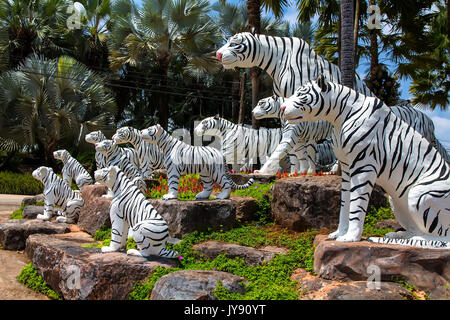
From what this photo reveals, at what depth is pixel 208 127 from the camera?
984 cm

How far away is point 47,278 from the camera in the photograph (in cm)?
574

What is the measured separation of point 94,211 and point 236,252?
11.7 ft

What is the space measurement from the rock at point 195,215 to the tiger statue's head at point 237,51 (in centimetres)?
241

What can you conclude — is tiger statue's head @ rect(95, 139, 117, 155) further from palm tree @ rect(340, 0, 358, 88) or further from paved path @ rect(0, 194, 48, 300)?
palm tree @ rect(340, 0, 358, 88)

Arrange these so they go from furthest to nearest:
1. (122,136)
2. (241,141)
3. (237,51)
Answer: (241,141)
(122,136)
(237,51)

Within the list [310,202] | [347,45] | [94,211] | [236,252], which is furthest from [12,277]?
[347,45]

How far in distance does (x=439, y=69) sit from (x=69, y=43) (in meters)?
17.4

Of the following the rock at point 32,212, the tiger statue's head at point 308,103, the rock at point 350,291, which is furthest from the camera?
the rock at point 32,212

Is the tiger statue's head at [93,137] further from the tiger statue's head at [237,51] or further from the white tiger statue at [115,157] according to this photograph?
the tiger statue's head at [237,51]

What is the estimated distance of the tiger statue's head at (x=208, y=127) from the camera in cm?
955

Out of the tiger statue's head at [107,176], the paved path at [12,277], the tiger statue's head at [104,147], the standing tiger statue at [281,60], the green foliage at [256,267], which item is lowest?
the paved path at [12,277]

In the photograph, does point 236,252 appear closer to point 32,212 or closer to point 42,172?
point 42,172

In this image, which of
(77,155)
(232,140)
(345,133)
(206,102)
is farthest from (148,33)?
(345,133)

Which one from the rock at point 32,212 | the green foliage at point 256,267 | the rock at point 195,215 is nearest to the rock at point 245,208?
the green foliage at point 256,267
